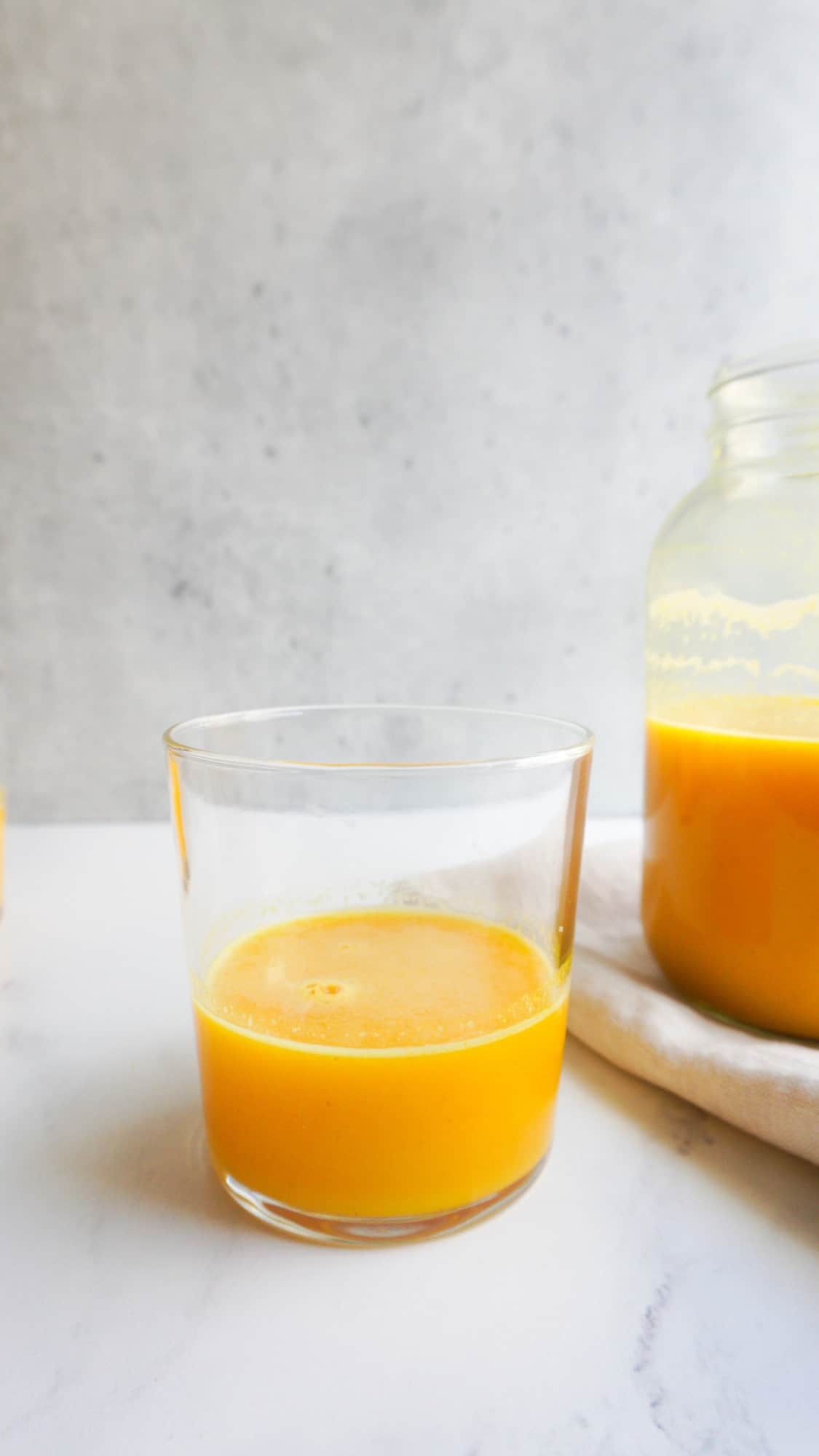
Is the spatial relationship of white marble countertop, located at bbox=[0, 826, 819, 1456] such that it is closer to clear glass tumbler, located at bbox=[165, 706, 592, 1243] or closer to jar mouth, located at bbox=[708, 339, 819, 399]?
clear glass tumbler, located at bbox=[165, 706, 592, 1243]

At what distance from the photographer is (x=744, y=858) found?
45 cm

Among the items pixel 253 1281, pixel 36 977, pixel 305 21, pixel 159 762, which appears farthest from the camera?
pixel 159 762

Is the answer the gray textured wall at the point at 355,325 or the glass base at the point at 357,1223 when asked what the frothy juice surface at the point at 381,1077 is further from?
the gray textured wall at the point at 355,325

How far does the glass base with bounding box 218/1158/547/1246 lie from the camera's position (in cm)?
33

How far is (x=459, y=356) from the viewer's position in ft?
3.03

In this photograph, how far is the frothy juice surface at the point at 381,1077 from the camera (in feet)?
1.04

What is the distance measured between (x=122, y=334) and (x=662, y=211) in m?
0.56

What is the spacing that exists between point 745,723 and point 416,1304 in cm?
30

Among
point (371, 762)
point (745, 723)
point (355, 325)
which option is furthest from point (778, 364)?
point (355, 325)

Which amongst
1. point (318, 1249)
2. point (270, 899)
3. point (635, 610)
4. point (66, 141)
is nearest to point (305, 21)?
point (66, 141)

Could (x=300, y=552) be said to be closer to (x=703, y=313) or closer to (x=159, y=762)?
(x=159, y=762)

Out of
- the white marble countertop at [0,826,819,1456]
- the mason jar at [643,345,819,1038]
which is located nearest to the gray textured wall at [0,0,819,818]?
the mason jar at [643,345,819,1038]

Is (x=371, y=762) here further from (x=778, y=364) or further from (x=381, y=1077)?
(x=778, y=364)

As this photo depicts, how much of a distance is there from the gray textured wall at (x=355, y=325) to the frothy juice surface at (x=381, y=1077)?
2.04 feet
